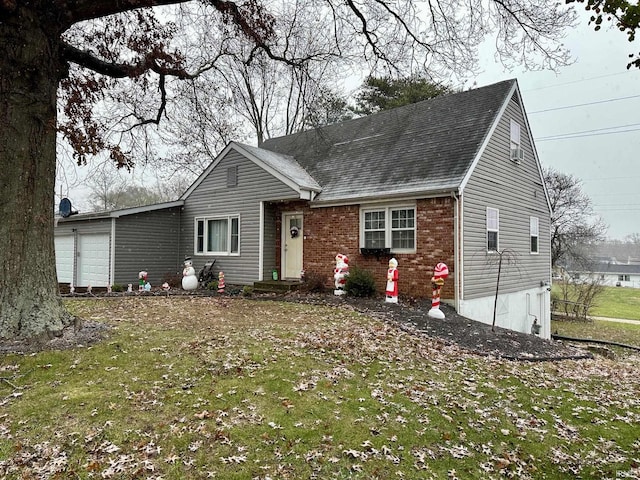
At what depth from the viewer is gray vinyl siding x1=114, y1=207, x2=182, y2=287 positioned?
14.4 metres

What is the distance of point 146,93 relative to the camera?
10250 millimetres

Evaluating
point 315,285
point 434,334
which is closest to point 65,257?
point 315,285

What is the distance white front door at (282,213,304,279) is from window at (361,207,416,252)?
8.23ft

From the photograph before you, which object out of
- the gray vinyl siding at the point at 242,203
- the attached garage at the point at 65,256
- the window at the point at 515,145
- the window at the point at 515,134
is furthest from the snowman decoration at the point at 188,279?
the window at the point at 515,134

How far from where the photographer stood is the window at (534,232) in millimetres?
14555

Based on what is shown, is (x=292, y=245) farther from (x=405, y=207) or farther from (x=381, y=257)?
(x=405, y=207)

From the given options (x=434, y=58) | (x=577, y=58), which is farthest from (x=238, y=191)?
(x=577, y=58)

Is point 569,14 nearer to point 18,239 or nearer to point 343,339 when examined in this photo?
point 343,339

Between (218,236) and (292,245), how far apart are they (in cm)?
320

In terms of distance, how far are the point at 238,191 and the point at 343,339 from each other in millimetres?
8945

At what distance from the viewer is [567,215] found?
24.1 meters

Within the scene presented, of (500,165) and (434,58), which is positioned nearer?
(434,58)

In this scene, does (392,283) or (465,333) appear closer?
(465,333)

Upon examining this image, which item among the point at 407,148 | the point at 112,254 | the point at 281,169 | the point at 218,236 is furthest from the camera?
the point at 218,236
